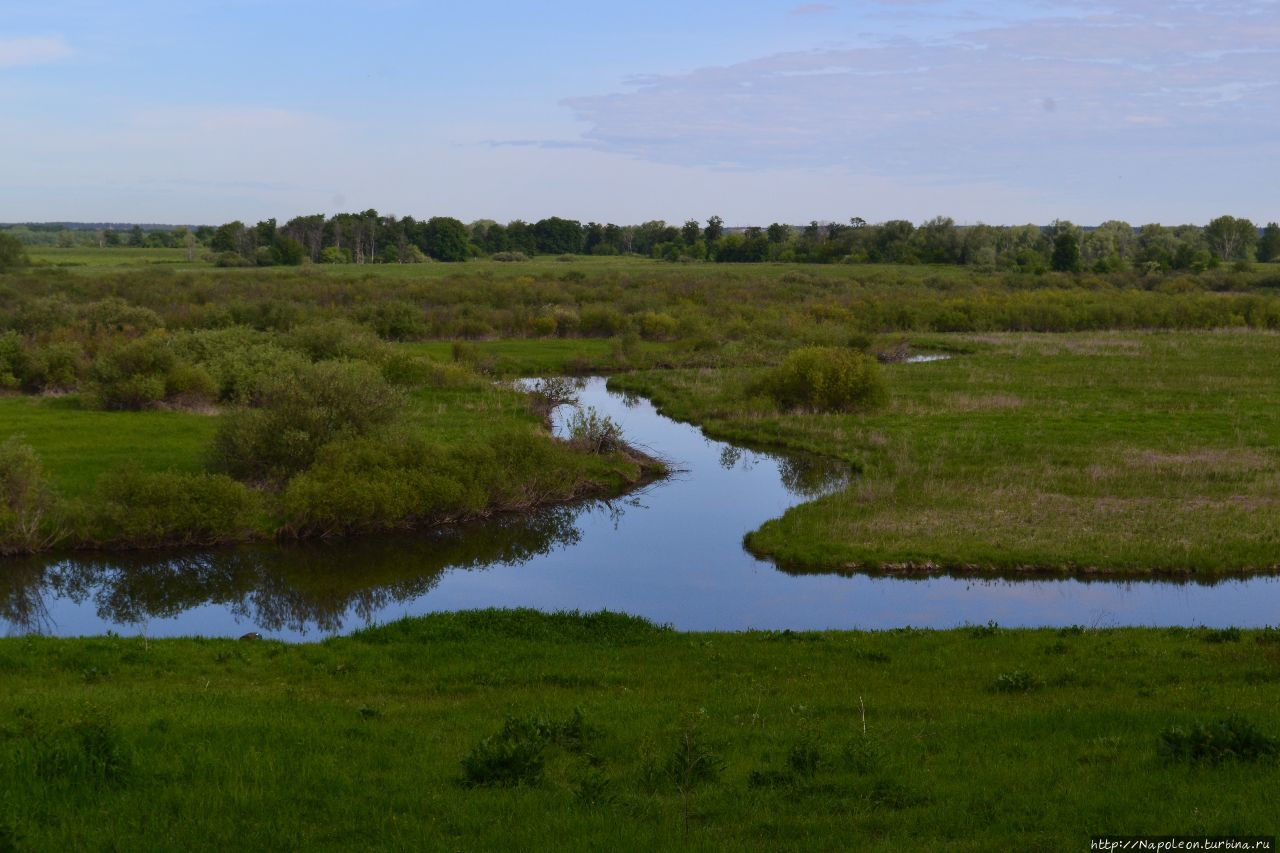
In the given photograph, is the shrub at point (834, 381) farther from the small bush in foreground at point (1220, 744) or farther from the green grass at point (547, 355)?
the small bush in foreground at point (1220, 744)

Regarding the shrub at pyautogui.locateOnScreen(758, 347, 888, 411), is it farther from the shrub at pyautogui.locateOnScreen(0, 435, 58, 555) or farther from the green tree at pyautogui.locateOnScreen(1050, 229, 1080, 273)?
the green tree at pyautogui.locateOnScreen(1050, 229, 1080, 273)

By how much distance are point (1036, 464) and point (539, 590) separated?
53.2ft

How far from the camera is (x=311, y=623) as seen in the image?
69.4 ft

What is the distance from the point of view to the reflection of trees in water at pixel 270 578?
858 inches

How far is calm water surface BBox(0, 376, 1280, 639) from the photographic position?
21.0 metres

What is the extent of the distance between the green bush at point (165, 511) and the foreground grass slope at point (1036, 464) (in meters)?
12.5

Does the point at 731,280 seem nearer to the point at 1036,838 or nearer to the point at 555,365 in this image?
the point at 555,365

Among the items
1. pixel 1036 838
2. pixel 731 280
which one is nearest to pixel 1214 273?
pixel 731 280

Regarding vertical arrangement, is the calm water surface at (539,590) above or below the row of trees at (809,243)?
below

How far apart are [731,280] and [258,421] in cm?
8106

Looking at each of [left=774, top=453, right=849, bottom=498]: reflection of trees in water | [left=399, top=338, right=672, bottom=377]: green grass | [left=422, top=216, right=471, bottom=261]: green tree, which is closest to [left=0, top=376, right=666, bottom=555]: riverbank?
[left=774, top=453, right=849, bottom=498]: reflection of trees in water

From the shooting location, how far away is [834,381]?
4231 centimetres

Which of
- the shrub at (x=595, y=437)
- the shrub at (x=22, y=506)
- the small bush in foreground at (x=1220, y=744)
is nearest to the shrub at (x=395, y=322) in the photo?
the shrub at (x=595, y=437)

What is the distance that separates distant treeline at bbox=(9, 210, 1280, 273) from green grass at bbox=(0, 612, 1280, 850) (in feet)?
362
